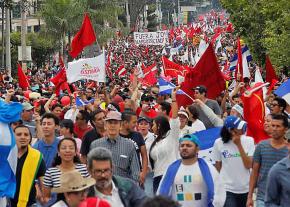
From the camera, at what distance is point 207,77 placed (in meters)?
16.0

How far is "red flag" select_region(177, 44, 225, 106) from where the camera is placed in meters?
15.9

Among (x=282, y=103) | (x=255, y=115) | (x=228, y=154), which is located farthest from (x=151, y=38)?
(x=228, y=154)

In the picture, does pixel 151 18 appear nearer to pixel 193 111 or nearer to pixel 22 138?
pixel 193 111

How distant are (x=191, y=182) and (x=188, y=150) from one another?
0.89 ft

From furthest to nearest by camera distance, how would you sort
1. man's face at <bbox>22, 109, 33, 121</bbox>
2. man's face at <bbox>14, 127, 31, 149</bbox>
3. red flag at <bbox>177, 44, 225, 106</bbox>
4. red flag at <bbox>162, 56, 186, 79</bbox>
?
red flag at <bbox>162, 56, 186, 79</bbox>, red flag at <bbox>177, 44, 225, 106</bbox>, man's face at <bbox>22, 109, 33, 121</bbox>, man's face at <bbox>14, 127, 31, 149</bbox>

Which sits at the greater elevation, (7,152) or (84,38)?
(84,38)

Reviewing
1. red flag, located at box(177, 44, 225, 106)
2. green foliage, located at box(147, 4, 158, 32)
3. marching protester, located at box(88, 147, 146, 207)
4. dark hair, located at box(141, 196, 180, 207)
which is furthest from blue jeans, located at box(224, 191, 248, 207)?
green foliage, located at box(147, 4, 158, 32)

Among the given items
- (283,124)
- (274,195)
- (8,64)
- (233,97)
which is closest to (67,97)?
(233,97)

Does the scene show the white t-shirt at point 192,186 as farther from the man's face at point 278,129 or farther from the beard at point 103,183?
the beard at point 103,183

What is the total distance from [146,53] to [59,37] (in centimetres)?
2146

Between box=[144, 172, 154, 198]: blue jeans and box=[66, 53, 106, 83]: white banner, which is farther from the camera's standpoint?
box=[66, 53, 106, 83]: white banner

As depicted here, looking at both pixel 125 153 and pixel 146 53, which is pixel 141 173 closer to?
pixel 125 153

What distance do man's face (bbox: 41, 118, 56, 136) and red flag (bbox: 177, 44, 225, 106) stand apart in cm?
545

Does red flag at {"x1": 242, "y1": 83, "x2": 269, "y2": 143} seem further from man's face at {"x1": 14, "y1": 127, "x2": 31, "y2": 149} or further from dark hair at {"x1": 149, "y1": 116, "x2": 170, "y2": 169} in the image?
man's face at {"x1": 14, "y1": 127, "x2": 31, "y2": 149}
